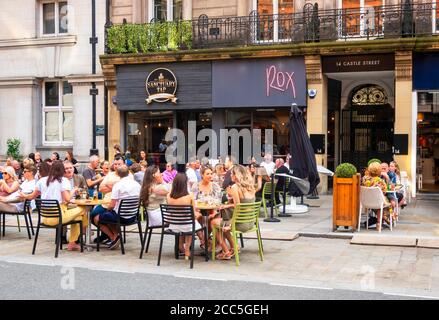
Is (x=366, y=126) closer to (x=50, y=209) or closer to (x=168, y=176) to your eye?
(x=168, y=176)

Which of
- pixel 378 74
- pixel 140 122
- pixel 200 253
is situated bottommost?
pixel 200 253

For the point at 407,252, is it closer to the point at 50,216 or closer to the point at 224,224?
the point at 224,224

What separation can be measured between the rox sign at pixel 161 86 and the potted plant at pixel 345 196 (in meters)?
10.1

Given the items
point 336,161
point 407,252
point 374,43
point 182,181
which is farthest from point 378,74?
point 182,181

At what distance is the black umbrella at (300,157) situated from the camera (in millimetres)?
14516

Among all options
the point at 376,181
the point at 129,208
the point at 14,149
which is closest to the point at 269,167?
the point at 376,181

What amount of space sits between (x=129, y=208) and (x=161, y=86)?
11535 millimetres

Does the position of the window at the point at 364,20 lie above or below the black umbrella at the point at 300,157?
above

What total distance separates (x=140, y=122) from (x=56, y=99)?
403 centimetres

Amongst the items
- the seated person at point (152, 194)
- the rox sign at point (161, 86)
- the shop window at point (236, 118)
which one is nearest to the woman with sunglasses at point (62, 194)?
the seated person at point (152, 194)

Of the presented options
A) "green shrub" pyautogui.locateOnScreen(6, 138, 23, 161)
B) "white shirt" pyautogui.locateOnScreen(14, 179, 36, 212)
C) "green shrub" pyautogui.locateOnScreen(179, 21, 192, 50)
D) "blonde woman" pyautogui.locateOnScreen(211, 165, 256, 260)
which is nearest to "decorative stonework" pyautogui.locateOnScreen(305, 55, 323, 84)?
"green shrub" pyautogui.locateOnScreen(179, 21, 192, 50)

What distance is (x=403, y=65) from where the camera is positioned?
1867 cm

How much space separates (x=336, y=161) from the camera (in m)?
22.1

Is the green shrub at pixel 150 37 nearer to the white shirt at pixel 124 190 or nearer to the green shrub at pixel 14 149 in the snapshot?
the green shrub at pixel 14 149
